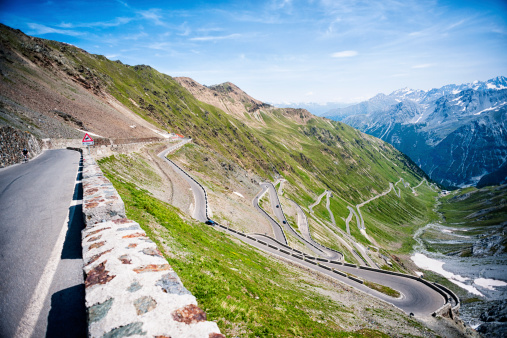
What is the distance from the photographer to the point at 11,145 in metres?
20.8

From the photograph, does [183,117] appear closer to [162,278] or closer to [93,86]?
[93,86]

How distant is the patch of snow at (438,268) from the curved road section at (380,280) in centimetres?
7159

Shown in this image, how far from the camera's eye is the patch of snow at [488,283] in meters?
90.5

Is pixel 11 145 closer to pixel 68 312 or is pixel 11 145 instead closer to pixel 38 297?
pixel 38 297

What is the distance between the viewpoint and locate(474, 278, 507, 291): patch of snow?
90.5 metres

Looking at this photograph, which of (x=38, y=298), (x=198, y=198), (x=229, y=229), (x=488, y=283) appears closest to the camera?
(x=38, y=298)

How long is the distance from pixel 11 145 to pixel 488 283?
498 feet

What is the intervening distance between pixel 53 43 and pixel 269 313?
615 feet

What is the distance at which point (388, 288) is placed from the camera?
4547cm

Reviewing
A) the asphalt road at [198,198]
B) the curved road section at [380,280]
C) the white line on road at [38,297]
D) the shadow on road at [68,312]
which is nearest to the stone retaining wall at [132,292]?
the shadow on road at [68,312]

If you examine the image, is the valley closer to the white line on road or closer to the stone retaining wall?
the stone retaining wall

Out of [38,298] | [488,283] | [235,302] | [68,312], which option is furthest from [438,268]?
[38,298]

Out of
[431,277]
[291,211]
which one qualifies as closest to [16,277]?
[291,211]

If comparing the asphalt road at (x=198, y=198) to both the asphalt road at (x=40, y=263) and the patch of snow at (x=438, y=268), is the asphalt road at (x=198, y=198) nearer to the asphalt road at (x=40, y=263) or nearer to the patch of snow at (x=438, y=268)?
the asphalt road at (x=40, y=263)
